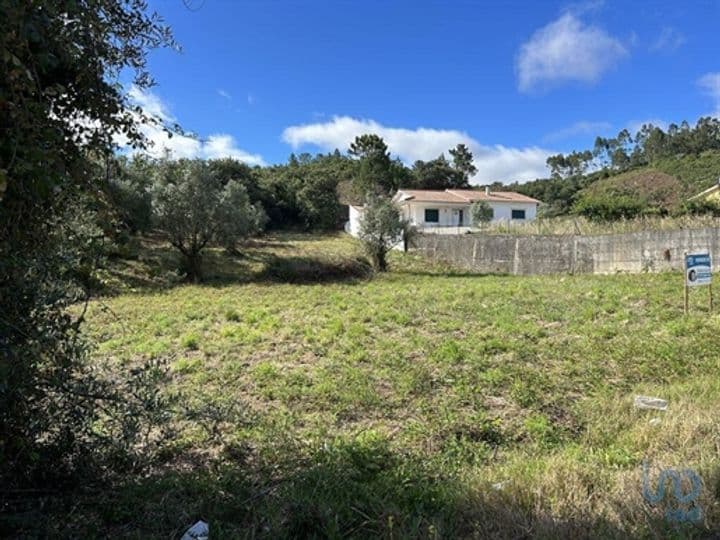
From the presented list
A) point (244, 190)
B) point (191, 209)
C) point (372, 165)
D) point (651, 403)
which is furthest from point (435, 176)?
point (651, 403)

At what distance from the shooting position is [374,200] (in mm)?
14328

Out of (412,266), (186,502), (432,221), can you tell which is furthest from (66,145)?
(432,221)

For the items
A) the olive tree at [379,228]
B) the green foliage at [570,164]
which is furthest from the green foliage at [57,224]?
the green foliage at [570,164]

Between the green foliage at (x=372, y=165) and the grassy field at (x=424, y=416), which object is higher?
the green foliage at (x=372, y=165)

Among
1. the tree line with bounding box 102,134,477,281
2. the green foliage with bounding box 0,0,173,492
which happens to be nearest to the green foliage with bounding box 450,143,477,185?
the tree line with bounding box 102,134,477,281

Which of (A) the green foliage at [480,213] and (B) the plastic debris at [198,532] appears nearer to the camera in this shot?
(B) the plastic debris at [198,532]

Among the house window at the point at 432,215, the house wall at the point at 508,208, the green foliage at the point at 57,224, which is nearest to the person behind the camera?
the green foliage at the point at 57,224

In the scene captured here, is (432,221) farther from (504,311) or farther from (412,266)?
(504,311)

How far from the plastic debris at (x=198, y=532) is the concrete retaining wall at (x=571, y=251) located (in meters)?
11.8

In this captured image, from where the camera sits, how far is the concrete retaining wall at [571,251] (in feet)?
34.9

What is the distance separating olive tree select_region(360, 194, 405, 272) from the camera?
1388 centimetres

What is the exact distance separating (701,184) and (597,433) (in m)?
35.2

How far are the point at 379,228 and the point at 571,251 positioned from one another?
544 cm

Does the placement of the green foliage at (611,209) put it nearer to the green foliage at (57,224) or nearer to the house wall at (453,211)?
the house wall at (453,211)
